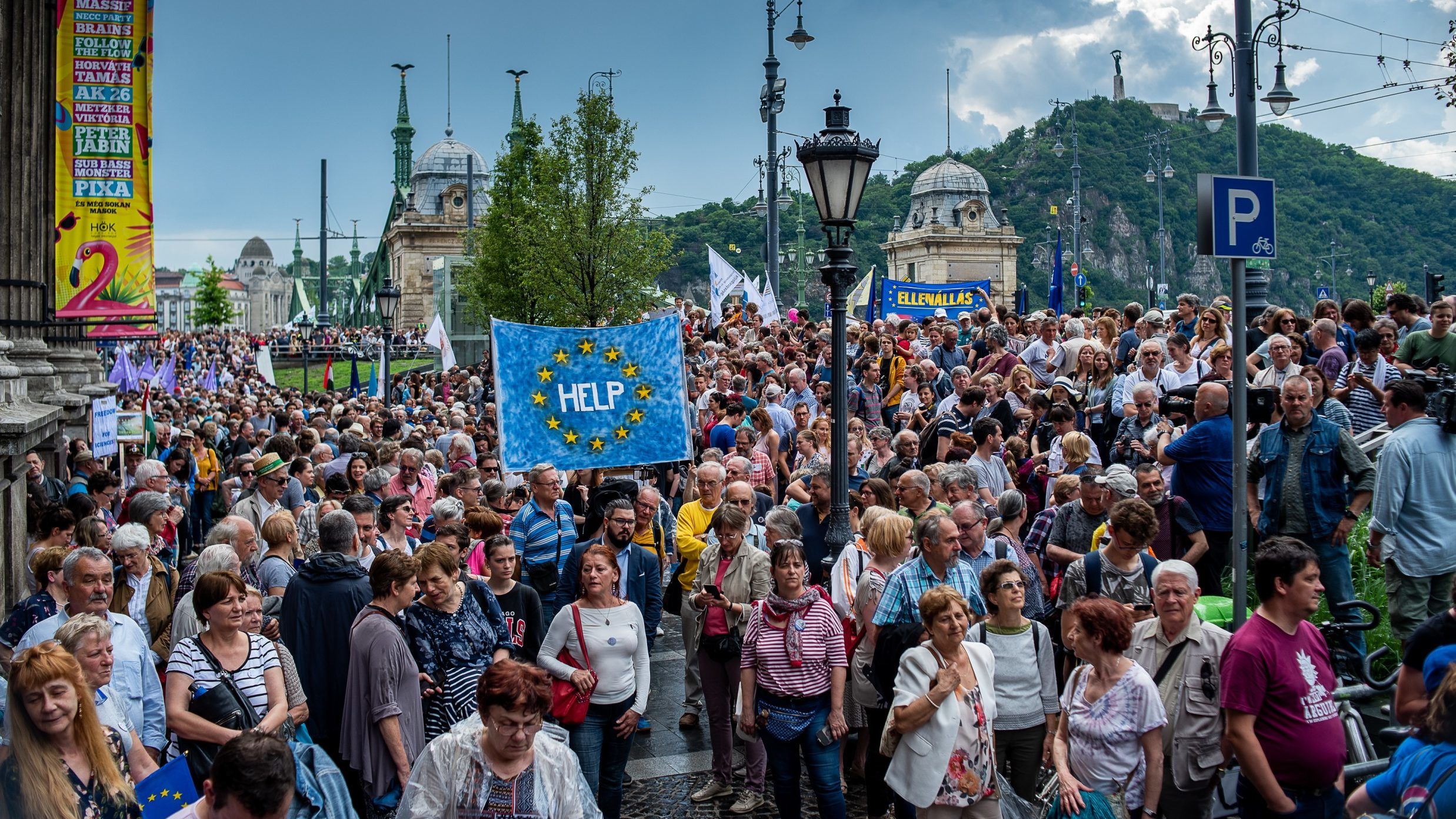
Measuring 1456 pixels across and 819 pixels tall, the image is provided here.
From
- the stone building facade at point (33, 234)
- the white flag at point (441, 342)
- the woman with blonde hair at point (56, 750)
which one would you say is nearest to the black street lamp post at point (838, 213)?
the woman with blonde hair at point (56, 750)

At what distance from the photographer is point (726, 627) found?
23.7 ft

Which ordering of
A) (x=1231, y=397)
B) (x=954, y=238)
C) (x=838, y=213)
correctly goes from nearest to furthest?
(x=838, y=213) < (x=1231, y=397) < (x=954, y=238)

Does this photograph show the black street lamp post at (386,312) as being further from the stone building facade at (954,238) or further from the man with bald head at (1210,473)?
the stone building facade at (954,238)

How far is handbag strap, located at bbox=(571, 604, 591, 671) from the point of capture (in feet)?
20.0

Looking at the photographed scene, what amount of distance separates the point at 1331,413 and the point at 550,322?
2206cm

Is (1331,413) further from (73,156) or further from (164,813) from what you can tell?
(73,156)

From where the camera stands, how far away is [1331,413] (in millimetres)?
8414

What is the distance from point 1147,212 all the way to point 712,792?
313 ft

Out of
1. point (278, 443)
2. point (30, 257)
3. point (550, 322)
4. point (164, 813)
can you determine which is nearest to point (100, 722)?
point (164, 813)

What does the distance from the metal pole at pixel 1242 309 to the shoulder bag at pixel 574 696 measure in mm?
3164

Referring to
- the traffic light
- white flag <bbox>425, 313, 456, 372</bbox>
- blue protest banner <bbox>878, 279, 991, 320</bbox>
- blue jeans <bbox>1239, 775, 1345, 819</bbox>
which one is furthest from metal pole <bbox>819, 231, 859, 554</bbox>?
white flag <bbox>425, 313, 456, 372</bbox>

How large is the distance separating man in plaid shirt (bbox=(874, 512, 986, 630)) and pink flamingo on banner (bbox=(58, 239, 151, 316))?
1144 centimetres

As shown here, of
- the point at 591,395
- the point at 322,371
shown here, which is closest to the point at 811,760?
the point at 591,395

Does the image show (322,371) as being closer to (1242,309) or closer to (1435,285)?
(1435,285)
